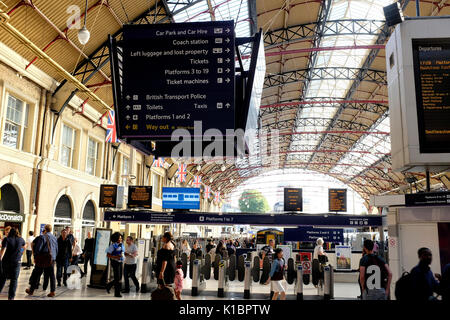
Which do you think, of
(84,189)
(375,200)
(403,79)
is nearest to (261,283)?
(375,200)

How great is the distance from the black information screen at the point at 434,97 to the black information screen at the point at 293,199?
41.3ft

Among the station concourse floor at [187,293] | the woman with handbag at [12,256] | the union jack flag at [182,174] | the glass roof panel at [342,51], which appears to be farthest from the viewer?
the union jack flag at [182,174]

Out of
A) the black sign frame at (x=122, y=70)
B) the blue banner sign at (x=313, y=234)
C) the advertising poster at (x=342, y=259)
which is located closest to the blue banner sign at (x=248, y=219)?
the blue banner sign at (x=313, y=234)

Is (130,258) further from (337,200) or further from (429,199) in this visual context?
(337,200)

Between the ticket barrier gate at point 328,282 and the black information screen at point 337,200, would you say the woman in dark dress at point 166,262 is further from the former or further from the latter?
the black information screen at point 337,200

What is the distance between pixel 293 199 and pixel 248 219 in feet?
14.8

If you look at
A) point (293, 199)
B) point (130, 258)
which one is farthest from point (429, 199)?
point (293, 199)

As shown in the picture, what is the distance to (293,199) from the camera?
67.4 feet

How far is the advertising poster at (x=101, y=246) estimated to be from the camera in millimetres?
11938

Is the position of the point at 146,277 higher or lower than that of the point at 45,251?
lower

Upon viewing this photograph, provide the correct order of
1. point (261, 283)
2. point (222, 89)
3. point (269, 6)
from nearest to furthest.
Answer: point (222, 89) → point (261, 283) → point (269, 6)

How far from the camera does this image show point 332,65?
29.8 meters

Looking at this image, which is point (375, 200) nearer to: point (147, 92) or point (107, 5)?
point (147, 92)

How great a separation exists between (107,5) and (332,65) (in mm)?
18594
